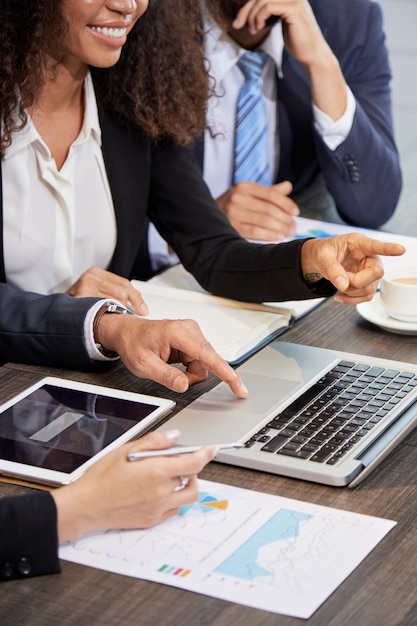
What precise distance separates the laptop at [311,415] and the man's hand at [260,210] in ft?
1.75

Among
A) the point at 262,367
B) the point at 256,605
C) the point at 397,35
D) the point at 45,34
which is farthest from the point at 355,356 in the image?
the point at 397,35

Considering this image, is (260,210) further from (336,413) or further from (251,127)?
(336,413)

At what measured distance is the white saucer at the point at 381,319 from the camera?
1.55 metres

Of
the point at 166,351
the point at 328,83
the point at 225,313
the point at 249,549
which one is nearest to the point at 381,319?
the point at 225,313

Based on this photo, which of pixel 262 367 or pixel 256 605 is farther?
pixel 262 367

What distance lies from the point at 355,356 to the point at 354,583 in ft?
1.70

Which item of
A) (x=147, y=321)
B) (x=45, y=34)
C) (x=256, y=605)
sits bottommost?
(x=256, y=605)

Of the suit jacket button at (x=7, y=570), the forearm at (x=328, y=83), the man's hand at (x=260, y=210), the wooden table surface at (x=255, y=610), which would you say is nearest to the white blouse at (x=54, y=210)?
the man's hand at (x=260, y=210)

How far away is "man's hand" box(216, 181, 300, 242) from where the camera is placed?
1.99 metres

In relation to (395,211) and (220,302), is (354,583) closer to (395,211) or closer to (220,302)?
(220,302)

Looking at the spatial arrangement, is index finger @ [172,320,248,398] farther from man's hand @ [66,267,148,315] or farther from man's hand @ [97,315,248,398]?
man's hand @ [66,267,148,315]

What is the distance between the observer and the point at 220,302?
1.73 metres

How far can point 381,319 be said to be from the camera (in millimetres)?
1577

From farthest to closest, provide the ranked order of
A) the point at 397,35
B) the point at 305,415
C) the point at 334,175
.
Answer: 1. the point at 397,35
2. the point at 334,175
3. the point at 305,415
